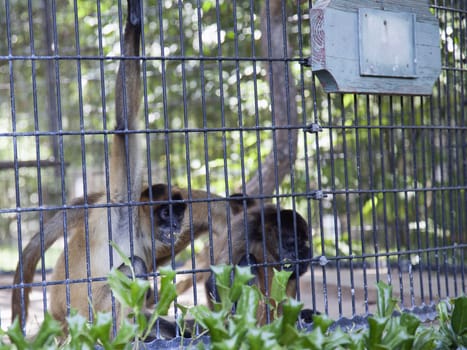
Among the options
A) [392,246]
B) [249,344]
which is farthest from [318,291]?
[249,344]

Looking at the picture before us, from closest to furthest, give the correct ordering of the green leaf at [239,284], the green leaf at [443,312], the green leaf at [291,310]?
the green leaf at [291,310] < the green leaf at [239,284] < the green leaf at [443,312]

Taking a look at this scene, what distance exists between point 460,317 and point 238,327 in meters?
1.08

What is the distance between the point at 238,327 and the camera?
86.7 inches

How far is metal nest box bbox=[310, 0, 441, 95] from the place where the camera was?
12.0ft

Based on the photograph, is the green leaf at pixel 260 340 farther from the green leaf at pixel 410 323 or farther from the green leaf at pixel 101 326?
the green leaf at pixel 410 323

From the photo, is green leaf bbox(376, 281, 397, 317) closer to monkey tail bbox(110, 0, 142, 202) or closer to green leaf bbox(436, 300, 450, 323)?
green leaf bbox(436, 300, 450, 323)

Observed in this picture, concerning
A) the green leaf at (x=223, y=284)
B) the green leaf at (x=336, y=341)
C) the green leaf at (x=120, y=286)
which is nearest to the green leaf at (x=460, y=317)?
the green leaf at (x=336, y=341)

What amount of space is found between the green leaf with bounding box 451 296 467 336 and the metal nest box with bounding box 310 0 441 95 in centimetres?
133

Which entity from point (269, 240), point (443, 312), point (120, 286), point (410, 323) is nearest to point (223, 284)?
point (120, 286)

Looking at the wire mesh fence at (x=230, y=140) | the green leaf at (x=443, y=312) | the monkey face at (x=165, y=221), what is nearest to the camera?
the green leaf at (x=443, y=312)

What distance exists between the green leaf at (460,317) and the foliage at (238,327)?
189 millimetres

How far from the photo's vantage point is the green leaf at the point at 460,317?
2811 mm

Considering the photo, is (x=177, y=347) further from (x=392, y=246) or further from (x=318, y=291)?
(x=392, y=246)

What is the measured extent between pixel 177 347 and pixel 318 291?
3.42 metres
